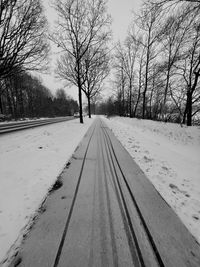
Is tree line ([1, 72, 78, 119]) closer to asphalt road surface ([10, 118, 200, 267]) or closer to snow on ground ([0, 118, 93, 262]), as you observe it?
snow on ground ([0, 118, 93, 262])

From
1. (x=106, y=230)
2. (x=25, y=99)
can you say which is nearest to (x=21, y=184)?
(x=106, y=230)

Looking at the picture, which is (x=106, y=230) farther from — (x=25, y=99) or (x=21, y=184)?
(x=25, y=99)

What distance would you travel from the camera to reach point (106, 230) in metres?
1.57

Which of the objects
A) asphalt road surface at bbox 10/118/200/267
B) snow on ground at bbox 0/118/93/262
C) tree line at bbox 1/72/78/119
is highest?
tree line at bbox 1/72/78/119

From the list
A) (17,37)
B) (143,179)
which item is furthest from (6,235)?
(17,37)

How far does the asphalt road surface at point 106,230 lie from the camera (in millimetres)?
1236

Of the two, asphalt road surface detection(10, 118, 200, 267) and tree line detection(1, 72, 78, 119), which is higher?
tree line detection(1, 72, 78, 119)

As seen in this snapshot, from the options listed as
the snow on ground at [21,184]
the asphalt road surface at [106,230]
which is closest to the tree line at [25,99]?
the snow on ground at [21,184]

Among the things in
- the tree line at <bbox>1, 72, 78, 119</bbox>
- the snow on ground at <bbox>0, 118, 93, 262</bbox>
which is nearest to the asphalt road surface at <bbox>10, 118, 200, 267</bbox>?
the snow on ground at <bbox>0, 118, 93, 262</bbox>

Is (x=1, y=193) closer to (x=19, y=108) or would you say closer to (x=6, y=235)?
(x=6, y=235)

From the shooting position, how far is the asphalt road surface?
4.06 feet

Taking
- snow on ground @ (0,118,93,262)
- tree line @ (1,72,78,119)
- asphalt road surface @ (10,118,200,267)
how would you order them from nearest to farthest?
asphalt road surface @ (10,118,200,267)
snow on ground @ (0,118,93,262)
tree line @ (1,72,78,119)

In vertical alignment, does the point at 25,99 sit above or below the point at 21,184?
above

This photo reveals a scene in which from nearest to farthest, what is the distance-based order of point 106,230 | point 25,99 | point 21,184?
point 106,230
point 21,184
point 25,99
